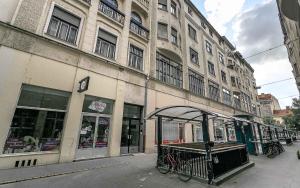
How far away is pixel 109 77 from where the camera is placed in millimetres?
11008

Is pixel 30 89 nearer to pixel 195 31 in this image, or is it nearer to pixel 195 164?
pixel 195 164

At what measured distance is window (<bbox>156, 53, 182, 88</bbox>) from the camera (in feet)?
50.3

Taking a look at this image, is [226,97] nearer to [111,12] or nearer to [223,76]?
[223,76]

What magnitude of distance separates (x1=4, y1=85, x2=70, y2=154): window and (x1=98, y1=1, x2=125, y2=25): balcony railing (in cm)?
697

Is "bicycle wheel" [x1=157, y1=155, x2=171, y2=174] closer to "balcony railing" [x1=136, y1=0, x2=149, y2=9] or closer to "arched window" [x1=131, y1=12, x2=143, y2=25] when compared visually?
"arched window" [x1=131, y1=12, x2=143, y2=25]

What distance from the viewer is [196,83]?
779 inches

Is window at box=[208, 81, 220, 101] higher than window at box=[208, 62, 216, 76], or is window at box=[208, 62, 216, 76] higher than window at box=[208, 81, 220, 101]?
window at box=[208, 62, 216, 76]

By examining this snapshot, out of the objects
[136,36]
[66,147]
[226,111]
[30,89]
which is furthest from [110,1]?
[226,111]

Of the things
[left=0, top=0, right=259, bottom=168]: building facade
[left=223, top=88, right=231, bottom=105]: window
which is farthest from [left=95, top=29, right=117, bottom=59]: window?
[left=223, top=88, right=231, bottom=105]: window

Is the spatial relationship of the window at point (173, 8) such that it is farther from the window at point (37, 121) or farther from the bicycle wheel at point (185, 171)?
the bicycle wheel at point (185, 171)

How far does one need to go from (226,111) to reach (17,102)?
82.0 feet

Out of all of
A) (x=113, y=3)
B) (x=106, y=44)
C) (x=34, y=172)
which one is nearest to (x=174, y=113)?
(x=34, y=172)

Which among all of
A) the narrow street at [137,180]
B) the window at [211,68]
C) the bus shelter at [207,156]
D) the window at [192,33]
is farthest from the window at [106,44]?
the window at [211,68]

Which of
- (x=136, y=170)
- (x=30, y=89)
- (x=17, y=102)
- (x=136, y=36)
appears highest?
(x=136, y=36)
